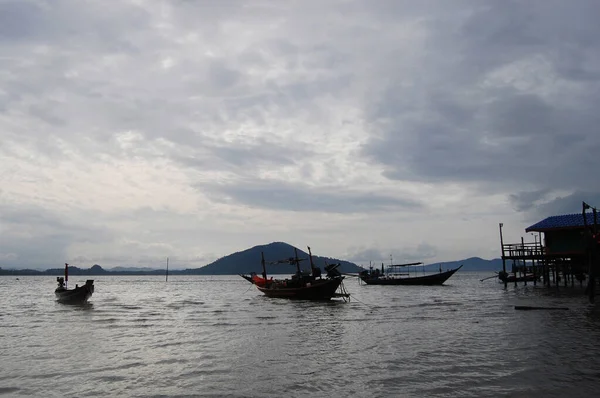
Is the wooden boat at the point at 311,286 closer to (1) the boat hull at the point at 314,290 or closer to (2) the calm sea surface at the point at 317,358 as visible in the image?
(1) the boat hull at the point at 314,290

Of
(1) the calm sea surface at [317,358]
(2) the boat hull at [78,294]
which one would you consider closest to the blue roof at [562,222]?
(1) the calm sea surface at [317,358]

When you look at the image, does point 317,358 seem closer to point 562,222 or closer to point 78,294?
point 78,294

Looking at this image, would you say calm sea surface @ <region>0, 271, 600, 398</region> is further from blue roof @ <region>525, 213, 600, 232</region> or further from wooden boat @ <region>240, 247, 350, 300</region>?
blue roof @ <region>525, 213, 600, 232</region>

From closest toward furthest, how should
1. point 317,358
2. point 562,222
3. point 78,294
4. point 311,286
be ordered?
point 317,358 < point 78,294 < point 311,286 < point 562,222

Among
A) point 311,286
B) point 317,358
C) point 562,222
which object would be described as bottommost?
point 317,358

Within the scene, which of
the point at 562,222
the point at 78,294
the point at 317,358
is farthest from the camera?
the point at 562,222

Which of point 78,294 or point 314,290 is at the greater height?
point 78,294

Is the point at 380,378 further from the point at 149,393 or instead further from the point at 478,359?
Answer: the point at 149,393

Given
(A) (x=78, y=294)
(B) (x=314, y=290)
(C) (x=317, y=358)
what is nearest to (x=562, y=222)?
(B) (x=314, y=290)

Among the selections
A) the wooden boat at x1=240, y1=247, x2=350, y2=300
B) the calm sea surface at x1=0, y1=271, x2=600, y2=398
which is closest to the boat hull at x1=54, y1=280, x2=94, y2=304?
the calm sea surface at x1=0, y1=271, x2=600, y2=398

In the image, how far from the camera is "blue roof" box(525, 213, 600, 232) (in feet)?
141

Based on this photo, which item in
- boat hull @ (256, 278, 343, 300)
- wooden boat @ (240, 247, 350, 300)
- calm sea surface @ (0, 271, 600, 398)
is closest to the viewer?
calm sea surface @ (0, 271, 600, 398)

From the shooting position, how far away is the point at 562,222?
146 feet

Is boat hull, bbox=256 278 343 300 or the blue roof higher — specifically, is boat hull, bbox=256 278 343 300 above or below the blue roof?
Answer: below
